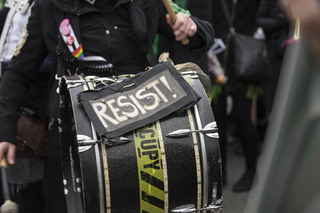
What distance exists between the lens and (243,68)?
4055 mm

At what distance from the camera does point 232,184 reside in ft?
14.6

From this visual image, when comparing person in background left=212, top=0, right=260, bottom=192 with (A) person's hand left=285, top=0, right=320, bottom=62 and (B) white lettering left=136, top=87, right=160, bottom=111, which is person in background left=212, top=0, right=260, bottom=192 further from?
(A) person's hand left=285, top=0, right=320, bottom=62

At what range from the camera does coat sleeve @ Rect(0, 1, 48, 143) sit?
236cm

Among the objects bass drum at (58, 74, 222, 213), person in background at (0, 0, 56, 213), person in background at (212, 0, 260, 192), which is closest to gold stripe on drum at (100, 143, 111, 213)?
bass drum at (58, 74, 222, 213)

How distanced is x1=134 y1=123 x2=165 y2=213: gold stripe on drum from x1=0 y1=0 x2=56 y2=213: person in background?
1.14 metres

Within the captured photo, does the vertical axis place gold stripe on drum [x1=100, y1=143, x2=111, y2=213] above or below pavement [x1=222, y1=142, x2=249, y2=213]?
above

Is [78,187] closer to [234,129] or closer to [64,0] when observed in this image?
[64,0]

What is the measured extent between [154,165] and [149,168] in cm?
2

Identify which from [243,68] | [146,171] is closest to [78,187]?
[146,171]

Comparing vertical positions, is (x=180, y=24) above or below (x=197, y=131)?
above

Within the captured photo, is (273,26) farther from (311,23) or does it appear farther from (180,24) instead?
(311,23)

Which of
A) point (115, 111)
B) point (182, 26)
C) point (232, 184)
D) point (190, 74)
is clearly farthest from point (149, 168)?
point (232, 184)

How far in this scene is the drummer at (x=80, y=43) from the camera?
88.7 inches

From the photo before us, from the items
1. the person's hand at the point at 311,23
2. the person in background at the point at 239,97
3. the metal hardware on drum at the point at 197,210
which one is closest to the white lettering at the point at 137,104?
the metal hardware on drum at the point at 197,210
